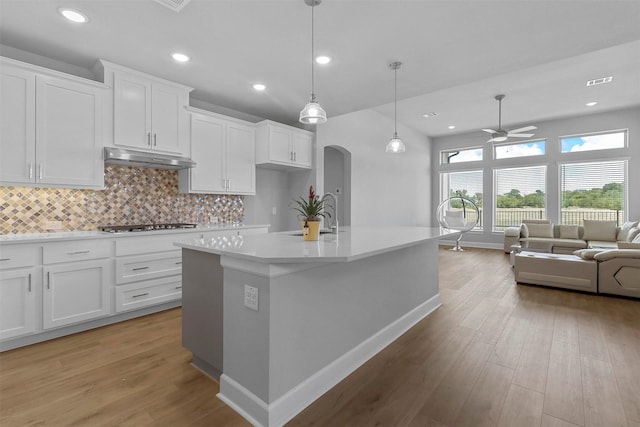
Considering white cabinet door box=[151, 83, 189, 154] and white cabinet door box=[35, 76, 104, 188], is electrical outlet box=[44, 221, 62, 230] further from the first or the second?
→ white cabinet door box=[151, 83, 189, 154]

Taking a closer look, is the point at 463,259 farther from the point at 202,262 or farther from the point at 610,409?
the point at 202,262

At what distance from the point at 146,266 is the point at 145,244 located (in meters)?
0.23

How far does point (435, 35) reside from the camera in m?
2.61

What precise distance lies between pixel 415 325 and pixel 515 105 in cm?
538

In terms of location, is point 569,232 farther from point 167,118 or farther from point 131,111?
point 131,111

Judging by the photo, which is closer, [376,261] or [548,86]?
[376,261]

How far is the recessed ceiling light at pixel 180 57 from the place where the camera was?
2898 millimetres

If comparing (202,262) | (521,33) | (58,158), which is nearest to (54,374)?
(202,262)

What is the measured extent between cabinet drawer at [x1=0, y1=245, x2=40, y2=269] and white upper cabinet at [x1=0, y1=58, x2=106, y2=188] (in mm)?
579

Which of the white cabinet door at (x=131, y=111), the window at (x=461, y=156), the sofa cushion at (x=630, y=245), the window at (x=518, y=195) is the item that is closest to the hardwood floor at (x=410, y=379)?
the sofa cushion at (x=630, y=245)

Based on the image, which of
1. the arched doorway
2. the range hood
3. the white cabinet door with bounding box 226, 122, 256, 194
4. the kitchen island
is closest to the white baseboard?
the kitchen island

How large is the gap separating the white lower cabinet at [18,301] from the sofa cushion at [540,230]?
842 centimetres

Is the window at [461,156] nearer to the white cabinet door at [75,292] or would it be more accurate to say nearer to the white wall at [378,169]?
the white wall at [378,169]

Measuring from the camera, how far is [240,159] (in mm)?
4246
